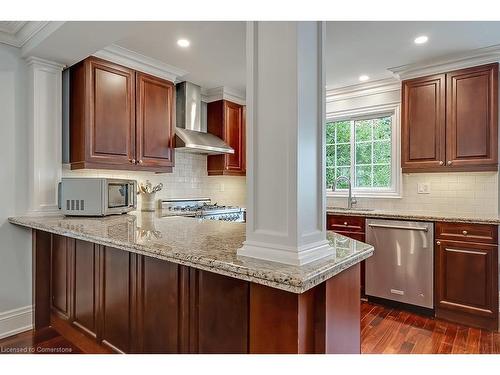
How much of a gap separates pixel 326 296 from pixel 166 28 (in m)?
2.29

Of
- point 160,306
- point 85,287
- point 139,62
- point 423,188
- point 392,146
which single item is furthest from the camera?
point 392,146

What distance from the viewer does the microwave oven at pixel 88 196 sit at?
2559mm

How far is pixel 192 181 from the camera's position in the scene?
427 cm

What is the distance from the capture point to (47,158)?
2.67 m

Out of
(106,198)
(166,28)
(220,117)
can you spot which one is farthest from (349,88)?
(106,198)

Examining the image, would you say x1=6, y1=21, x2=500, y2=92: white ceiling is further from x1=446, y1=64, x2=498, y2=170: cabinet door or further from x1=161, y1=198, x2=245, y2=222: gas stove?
x1=161, y1=198, x2=245, y2=222: gas stove

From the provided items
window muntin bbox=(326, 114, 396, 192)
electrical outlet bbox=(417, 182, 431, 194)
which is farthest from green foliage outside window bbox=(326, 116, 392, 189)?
electrical outlet bbox=(417, 182, 431, 194)

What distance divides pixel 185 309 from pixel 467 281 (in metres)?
2.44

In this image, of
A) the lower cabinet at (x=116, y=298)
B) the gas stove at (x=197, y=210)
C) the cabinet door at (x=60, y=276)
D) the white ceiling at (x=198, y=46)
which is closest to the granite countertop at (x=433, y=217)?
the gas stove at (x=197, y=210)

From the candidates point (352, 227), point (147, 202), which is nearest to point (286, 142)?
point (352, 227)

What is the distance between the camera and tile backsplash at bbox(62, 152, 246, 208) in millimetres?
3676

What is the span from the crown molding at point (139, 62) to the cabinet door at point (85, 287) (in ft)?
5.52

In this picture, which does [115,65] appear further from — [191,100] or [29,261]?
[29,261]

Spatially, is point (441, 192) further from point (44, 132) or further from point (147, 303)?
point (44, 132)
